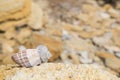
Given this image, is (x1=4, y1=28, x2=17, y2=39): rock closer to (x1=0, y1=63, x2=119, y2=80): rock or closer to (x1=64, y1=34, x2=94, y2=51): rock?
(x1=64, y1=34, x2=94, y2=51): rock

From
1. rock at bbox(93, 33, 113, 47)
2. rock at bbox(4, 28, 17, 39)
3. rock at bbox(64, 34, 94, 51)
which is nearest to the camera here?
rock at bbox(4, 28, 17, 39)

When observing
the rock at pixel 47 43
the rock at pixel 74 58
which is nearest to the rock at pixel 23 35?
the rock at pixel 47 43

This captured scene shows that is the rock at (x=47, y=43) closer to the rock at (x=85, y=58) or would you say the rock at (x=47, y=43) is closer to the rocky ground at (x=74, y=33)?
the rocky ground at (x=74, y=33)

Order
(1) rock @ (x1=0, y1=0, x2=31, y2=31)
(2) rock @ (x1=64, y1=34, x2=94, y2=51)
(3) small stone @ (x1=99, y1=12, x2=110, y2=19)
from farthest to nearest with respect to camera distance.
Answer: (3) small stone @ (x1=99, y1=12, x2=110, y2=19) < (2) rock @ (x1=64, y1=34, x2=94, y2=51) < (1) rock @ (x1=0, y1=0, x2=31, y2=31)

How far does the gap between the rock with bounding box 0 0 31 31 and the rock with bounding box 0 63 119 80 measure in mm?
5838

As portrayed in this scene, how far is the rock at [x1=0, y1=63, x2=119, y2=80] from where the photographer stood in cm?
525

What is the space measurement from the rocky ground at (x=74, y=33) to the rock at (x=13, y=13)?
0.74 ft

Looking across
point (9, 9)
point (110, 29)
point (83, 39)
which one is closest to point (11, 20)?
point (9, 9)

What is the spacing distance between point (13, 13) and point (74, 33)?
385cm

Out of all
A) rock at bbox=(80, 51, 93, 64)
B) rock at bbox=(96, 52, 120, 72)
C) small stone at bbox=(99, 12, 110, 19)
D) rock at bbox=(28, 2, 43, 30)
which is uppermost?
rock at bbox=(28, 2, 43, 30)

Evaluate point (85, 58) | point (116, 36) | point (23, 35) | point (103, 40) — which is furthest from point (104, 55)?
point (23, 35)

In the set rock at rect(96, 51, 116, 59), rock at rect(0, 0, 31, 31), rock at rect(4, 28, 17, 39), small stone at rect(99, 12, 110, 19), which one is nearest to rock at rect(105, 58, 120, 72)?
rock at rect(96, 51, 116, 59)

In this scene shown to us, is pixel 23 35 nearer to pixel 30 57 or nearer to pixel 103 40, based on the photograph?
pixel 103 40

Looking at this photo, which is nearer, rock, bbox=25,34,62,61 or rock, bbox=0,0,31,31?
rock, bbox=0,0,31,31
